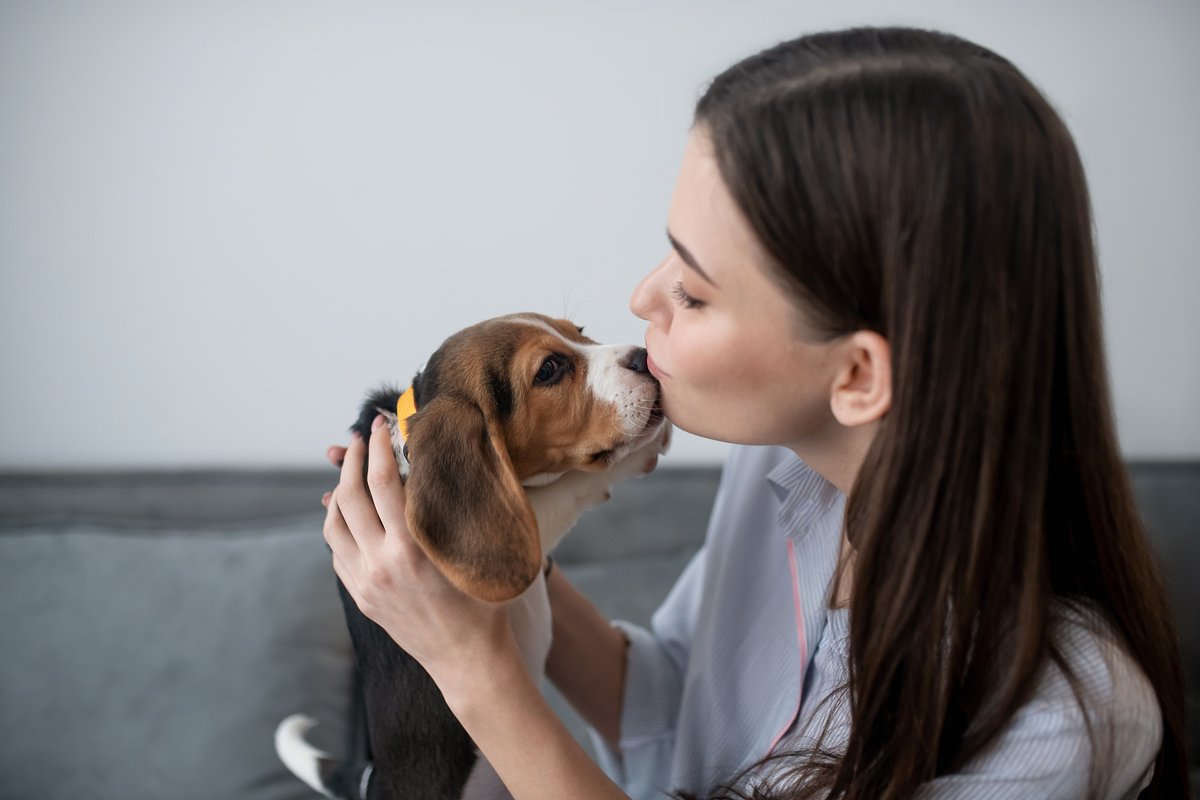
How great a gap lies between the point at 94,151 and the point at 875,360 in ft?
6.71

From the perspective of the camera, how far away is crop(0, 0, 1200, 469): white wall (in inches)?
87.0

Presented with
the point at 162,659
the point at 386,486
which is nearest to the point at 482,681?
the point at 386,486

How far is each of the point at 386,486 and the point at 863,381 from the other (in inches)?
21.9

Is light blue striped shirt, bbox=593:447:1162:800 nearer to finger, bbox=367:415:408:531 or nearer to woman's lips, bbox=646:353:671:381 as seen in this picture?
woman's lips, bbox=646:353:671:381

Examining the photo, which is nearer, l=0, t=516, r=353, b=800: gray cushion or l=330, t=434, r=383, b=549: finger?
l=330, t=434, r=383, b=549: finger

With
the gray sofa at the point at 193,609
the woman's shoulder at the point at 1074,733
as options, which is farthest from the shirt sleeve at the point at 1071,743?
the gray sofa at the point at 193,609

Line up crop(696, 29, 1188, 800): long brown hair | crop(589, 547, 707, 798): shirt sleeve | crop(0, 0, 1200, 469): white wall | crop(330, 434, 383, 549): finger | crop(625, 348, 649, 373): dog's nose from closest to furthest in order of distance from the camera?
1. crop(696, 29, 1188, 800): long brown hair
2. crop(330, 434, 383, 549): finger
3. crop(625, 348, 649, 373): dog's nose
4. crop(589, 547, 707, 798): shirt sleeve
5. crop(0, 0, 1200, 469): white wall

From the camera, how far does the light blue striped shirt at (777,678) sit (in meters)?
0.92

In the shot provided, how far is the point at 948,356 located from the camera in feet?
2.95

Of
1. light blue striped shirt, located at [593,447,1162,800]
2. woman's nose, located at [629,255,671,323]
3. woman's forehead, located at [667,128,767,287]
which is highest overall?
woman's forehead, located at [667,128,767,287]

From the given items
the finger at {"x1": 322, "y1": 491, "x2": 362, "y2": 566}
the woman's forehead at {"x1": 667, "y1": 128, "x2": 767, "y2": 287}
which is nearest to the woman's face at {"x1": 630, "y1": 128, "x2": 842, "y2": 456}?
the woman's forehead at {"x1": 667, "y1": 128, "x2": 767, "y2": 287}

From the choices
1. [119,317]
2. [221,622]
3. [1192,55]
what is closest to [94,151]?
[119,317]

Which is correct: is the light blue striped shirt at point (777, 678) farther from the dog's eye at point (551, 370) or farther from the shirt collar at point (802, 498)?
the dog's eye at point (551, 370)

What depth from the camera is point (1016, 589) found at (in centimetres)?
96
